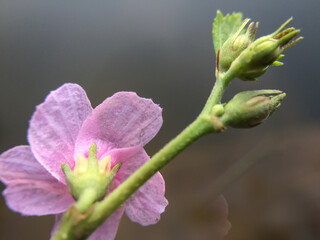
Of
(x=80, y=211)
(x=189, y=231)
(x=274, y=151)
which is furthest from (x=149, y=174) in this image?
(x=274, y=151)

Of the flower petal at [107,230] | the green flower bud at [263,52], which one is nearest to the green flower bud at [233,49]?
the green flower bud at [263,52]

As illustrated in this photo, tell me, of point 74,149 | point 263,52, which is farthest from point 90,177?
point 263,52

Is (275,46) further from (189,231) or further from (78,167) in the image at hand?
(189,231)

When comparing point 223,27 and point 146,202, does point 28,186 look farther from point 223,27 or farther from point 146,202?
point 223,27

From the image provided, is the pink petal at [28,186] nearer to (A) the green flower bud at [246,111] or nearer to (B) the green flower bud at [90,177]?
(B) the green flower bud at [90,177]

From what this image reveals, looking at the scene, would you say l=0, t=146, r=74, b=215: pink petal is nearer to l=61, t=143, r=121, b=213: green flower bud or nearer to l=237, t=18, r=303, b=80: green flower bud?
l=61, t=143, r=121, b=213: green flower bud

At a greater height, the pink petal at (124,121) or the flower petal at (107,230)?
the pink petal at (124,121)
